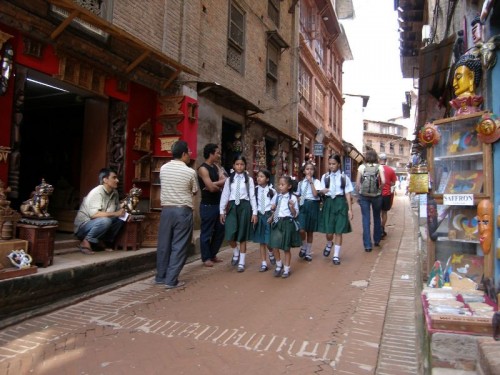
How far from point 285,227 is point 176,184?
1721 millimetres

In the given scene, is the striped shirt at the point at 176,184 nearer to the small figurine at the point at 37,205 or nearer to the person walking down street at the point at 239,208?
the person walking down street at the point at 239,208

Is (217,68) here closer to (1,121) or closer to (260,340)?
(1,121)

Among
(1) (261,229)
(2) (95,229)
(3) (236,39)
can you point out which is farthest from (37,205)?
(3) (236,39)

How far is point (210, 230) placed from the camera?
6.62 m

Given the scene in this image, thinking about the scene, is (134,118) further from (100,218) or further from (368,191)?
(368,191)

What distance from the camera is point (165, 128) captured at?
26.9 feet

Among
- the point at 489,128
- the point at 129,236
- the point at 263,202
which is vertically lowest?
the point at 129,236

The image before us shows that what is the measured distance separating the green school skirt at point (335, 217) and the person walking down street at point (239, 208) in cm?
136

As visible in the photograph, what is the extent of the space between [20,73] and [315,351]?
525 centimetres

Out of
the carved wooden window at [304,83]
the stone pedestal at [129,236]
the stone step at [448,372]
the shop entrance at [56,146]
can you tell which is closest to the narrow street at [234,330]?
the stone step at [448,372]

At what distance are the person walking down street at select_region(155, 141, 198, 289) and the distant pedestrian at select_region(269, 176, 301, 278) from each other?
1.30 metres

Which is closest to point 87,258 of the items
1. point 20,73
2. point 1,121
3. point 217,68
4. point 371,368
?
point 1,121

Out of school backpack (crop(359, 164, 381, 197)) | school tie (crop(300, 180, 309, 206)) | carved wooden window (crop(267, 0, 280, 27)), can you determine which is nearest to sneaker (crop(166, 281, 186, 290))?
school tie (crop(300, 180, 309, 206))

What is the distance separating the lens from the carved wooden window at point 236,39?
432 inches
